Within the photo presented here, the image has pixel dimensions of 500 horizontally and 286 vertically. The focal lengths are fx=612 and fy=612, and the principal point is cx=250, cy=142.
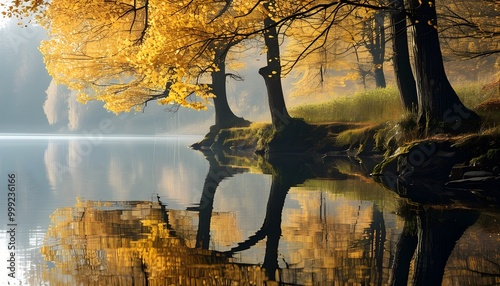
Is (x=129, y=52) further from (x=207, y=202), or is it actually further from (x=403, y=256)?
(x=403, y=256)

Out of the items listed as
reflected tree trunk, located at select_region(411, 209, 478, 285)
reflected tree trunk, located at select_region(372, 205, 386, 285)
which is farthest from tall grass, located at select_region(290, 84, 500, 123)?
→ reflected tree trunk, located at select_region(372, 205, 386, 285)

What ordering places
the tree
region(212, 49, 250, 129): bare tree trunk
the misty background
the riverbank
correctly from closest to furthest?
the riverbank < the tree < region(212, 49, 250, 129): bare tree trunk < the misty background

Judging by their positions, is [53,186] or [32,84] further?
[32,84]

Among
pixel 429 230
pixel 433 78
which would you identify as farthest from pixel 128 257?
pixel 433 78

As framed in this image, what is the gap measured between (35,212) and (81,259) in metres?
3.15

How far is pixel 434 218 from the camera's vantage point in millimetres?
6539

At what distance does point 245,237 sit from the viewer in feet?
18.4

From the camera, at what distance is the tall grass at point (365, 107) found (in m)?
19.0

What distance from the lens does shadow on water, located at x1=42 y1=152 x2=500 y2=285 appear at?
3.98 meters

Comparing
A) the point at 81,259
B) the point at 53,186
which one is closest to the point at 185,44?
the point at 53,186

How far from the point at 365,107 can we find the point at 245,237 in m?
16.8

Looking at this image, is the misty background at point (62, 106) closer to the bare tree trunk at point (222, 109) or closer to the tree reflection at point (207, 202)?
the bare tree trunk at point (222, 109)

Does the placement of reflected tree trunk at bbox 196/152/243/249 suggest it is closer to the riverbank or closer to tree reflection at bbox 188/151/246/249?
tree reflection at bbox 188/151/246/249

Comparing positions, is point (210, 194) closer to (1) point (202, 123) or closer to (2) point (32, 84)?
(1) point (202, 123)
